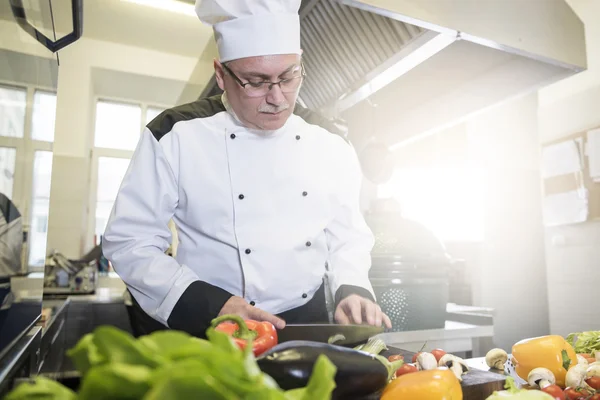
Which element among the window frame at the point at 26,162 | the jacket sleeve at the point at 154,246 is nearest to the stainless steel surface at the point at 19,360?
the window frame at the point at 26,162

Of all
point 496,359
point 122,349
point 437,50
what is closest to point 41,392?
point 122,349

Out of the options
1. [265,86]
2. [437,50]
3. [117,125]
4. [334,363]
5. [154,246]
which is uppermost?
[117,125]

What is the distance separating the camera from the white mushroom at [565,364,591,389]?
85 centimetres

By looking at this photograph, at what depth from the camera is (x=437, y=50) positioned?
5.79 ft

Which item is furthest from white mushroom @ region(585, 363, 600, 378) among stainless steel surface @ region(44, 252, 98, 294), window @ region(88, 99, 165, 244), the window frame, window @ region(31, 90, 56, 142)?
window @ region(88, 99, 165, 244)

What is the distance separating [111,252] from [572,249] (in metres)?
2.90

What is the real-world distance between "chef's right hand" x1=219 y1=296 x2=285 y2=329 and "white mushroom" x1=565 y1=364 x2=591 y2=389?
0.52 m

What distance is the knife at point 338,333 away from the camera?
34.6 inches

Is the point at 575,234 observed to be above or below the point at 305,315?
above

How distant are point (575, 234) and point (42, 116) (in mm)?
3071

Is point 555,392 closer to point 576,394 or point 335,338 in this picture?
point 576,394

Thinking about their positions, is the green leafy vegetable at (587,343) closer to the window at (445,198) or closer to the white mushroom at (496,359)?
the white mushroom at (496,359)

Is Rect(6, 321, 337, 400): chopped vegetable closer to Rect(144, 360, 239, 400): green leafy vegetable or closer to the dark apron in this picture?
Rect(144, 360, 239, 400): green leafy vegetable

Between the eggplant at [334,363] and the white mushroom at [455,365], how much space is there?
8.0 inches
